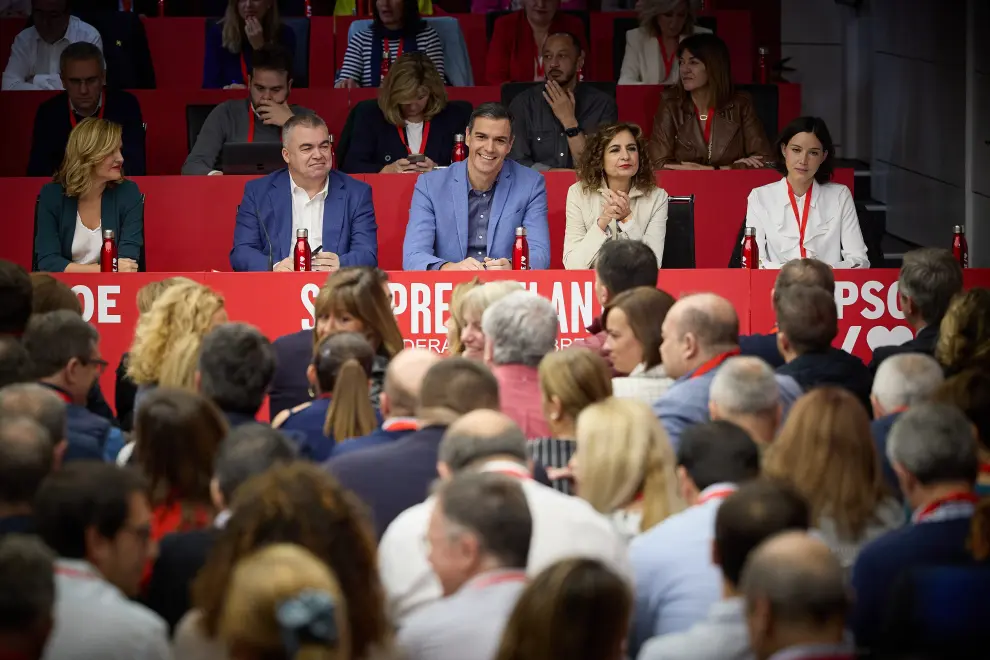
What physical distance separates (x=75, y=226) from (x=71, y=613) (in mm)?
5173

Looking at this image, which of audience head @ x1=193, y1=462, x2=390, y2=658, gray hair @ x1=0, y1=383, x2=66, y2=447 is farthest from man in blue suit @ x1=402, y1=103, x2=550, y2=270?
audience head @ x1=193, y1=462, x2=390, y2=658

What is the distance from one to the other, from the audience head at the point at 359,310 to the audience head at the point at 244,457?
209 cm

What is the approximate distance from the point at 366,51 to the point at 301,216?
281cm

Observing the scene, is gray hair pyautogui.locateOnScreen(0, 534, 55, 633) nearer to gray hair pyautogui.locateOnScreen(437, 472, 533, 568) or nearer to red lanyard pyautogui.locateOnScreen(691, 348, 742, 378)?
gray hair pyautogui.locateOnScreen(437, 472, 533, 568)

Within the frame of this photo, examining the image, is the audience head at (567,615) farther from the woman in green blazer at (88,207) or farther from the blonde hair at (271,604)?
the woman in green blazer at (88,207)

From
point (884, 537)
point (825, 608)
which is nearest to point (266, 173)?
point (884, 537)

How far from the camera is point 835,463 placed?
3.95 m

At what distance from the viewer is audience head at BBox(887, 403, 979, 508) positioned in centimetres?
377

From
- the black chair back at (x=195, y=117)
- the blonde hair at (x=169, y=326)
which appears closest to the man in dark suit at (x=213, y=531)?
the blonde hair at (x=169, y=326)

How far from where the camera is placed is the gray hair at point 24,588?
277 cm

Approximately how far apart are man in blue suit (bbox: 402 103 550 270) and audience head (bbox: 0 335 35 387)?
3.33 meters

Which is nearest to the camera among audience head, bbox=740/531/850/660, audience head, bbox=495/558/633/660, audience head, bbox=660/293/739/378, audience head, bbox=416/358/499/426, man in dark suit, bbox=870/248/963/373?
audience head, bbox=495/558/633/660

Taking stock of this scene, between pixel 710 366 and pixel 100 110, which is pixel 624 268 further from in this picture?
pixel 100 110

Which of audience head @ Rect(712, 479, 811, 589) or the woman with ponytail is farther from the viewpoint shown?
the woman with ponytail
